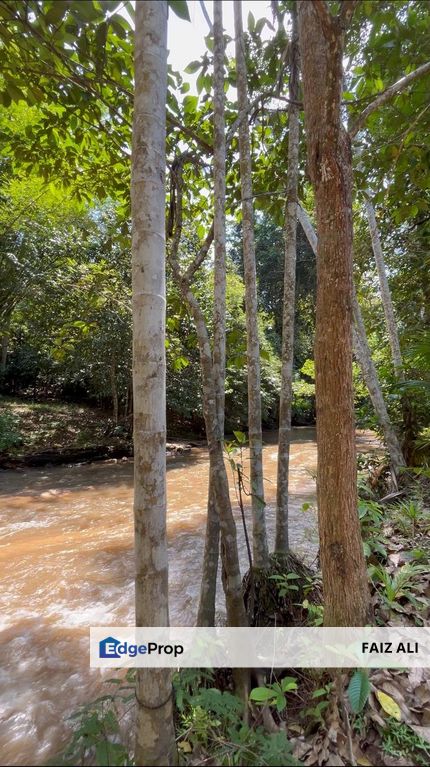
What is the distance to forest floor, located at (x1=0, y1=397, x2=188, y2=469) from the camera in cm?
912

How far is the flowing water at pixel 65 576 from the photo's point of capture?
7.10ft

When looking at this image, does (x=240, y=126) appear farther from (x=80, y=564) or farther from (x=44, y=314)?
(x=44, y=314)

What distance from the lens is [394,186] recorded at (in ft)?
10.3

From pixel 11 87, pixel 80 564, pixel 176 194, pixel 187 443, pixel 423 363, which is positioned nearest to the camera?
pixel 11 87

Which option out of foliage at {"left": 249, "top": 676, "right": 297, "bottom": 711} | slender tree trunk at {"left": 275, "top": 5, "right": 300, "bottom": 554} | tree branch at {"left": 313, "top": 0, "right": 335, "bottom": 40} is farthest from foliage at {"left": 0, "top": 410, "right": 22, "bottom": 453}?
tree branch at {"left": 313, "top": 0, "right": 335, "bottom": 40}

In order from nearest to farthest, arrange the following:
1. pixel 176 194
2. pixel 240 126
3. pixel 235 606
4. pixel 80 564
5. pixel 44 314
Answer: pixel 235 606 < pixel 240 126 < pixel 176 194 < pixel 80 564 < pixel 44 314

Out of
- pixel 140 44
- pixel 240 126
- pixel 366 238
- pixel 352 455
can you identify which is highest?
pixel 366 238

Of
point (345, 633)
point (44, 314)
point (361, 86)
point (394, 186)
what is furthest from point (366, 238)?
point (44, 314)

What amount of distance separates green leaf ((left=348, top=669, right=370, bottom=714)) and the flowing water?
1.20 meters

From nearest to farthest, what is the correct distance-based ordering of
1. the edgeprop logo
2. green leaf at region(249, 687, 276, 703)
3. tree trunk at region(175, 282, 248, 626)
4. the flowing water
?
the edgeprop logo → green leaf at region(249, 687, 276, 703) → tree trunk at region(175, 282, 248, 626) → the flowing water

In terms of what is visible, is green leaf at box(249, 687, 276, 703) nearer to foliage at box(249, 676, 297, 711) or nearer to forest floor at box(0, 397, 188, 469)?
foliage at box(249, 676, 297, 711)

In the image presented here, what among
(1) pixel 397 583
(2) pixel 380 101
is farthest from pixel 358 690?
(2) pixel 380 101

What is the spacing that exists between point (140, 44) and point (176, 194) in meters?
1.30

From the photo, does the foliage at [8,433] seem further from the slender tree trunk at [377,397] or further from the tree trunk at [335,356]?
the tree trunk at [335,356]
